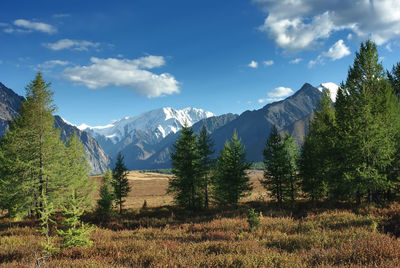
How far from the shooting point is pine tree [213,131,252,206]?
1012 inches

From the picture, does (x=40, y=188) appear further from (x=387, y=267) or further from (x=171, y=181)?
(x=387, y=267)

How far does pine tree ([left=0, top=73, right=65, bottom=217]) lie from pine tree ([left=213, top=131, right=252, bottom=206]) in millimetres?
15561

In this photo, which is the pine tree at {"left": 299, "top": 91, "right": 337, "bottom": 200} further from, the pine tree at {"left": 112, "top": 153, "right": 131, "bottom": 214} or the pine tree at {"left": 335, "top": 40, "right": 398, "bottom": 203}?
the pine tree at {"left": 112, "top": 153, "right": 131, "bottom": 214}

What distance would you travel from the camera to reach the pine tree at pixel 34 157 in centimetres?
1590

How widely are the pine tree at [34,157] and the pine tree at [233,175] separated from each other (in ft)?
51.1

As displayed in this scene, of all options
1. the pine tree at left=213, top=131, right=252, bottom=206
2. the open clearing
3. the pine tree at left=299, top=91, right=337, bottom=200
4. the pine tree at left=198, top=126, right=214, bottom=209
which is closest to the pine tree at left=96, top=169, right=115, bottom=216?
the open clearing

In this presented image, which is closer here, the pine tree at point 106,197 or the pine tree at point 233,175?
the pine tree at point 233,175

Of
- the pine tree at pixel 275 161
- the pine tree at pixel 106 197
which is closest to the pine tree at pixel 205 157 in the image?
the pine tree at pixel 275 161

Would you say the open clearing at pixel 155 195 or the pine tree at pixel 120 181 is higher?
the pine tree at pixel 120 181

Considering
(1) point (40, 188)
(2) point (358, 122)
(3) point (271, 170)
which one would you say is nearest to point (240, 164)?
(3) point (271, 170)

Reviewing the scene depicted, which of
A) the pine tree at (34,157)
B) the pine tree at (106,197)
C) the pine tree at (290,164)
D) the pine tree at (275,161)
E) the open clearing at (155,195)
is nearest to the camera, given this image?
the pine tree at (34,157)

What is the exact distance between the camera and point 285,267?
482 centimetres

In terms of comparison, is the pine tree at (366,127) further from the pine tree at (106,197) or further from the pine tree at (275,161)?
the pine tree at (106,197)

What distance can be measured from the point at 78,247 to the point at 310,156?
20.4 metres
